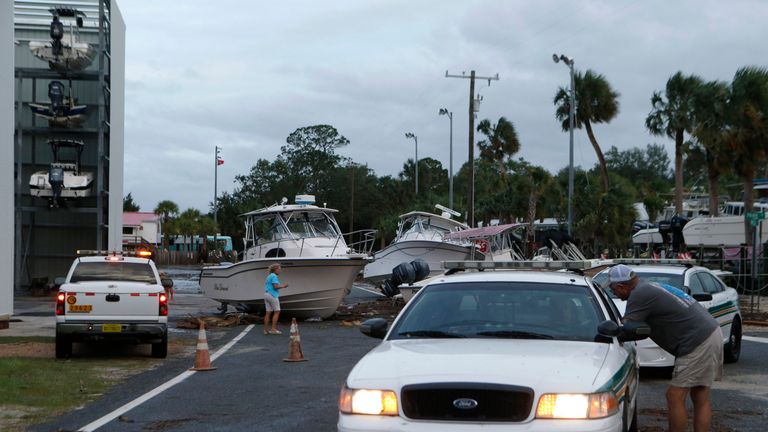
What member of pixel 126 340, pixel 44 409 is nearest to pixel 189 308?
pixel 126 340

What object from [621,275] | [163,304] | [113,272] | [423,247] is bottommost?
[163,304]

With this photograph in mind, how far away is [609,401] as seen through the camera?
6.11 m

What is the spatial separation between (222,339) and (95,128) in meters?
16.7

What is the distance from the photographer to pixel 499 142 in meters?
67.2

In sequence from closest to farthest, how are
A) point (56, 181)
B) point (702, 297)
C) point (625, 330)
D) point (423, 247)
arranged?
1. point (625, 330)
2. point (702, 297)
3. point (56, 181)
4. point (423, 247)

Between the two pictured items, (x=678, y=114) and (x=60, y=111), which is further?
(x=678, y=114)

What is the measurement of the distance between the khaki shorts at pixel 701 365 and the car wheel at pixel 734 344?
25.7 ft

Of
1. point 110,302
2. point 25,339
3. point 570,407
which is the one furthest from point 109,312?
point 570,407

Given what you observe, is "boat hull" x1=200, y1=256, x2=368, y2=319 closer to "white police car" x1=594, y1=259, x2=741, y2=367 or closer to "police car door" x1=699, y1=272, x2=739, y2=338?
"white police car" x1=594, y1=259, x2=741, y2=367

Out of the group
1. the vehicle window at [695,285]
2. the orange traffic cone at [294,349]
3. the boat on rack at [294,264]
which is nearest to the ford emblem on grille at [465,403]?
the vehicle window at [695,285]

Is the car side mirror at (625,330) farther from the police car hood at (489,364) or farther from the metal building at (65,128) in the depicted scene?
the metal building at (65,128)

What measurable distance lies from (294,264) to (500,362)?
18.5m

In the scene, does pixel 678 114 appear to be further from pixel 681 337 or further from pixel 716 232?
pixel 681 337

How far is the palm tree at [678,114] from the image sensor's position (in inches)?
1673
